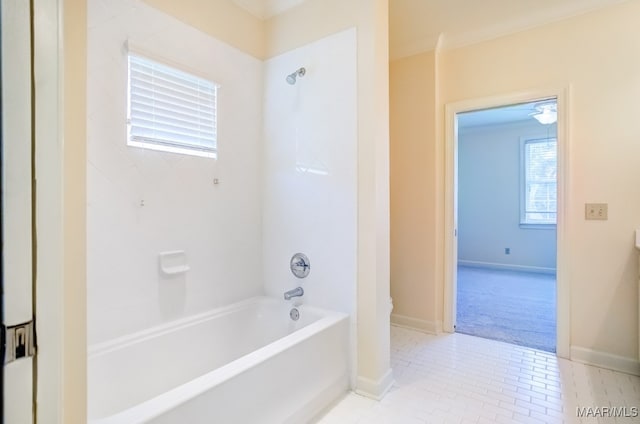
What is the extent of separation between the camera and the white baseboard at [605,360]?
2.22 meters

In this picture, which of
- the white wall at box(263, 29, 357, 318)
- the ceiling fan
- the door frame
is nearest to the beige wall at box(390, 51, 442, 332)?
A: the door frame

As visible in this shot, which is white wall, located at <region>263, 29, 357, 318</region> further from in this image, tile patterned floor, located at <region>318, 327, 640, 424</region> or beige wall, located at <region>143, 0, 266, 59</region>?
tile patterned floor, located at <region>318, 327, 640, 424</region>

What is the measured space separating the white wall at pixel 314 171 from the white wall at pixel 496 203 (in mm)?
4709

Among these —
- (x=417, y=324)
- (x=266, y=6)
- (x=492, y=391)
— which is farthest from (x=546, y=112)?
(x=266, y=6)

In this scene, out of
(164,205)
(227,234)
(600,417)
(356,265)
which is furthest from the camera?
Answer: (227,234)

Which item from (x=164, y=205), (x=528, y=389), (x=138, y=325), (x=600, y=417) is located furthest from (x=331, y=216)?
(x=600, y=417)

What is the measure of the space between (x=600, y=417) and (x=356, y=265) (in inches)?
59.0

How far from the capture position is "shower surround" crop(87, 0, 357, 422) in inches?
66.4

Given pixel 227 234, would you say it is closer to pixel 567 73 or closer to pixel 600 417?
pixel 600 417

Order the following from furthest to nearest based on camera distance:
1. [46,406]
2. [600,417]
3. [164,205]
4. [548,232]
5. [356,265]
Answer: [548,232]
[356,265]
[164,205]
[600,417]
[46,406]

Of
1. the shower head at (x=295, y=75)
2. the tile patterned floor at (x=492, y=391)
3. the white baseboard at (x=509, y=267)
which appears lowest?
the tile patterned floor at (x=492, y=391)

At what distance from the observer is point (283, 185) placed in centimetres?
242

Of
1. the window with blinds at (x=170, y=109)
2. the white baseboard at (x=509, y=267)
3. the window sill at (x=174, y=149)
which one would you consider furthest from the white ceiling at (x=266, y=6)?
the white baseboard at (x=509, y=267)

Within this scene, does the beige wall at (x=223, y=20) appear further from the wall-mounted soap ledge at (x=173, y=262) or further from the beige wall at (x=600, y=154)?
the beige wall at (x=600, y=154)
